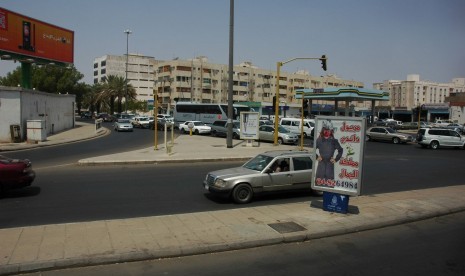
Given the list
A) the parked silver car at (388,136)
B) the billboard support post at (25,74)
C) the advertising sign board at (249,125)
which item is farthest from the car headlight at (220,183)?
the billboard support post at (25,74)

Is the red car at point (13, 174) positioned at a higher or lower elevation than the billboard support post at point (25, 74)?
lower

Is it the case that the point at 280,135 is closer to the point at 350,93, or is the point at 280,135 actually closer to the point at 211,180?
the point at 211,180

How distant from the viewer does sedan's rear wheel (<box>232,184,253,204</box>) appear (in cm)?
1120

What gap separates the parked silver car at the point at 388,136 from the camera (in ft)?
120

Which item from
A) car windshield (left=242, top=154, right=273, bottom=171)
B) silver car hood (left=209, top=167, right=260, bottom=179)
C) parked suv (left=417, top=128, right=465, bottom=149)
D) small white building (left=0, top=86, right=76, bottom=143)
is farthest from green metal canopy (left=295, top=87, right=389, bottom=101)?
silver car hood (left=209, top=167, right=260, bottom=179)

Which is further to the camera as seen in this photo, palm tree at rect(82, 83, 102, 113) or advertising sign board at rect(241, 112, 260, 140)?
palm tree at rect(82, 83, 102, 113)

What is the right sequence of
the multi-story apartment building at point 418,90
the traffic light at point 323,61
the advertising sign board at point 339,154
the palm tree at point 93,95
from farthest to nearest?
the multi-story apartment building at point 418,90
the palm tree at point 93,95
the traffic light at point 323,61
the advertising sign board at point 339,154

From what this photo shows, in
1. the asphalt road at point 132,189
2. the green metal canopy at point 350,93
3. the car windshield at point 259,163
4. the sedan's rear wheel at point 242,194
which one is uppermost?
the green metal canopy at point 350,93

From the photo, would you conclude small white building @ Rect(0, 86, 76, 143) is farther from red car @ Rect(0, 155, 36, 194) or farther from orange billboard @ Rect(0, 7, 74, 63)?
red car @ Rect(0, 155, 36, 194)

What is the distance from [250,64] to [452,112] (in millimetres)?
58308

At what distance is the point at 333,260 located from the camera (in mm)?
7066

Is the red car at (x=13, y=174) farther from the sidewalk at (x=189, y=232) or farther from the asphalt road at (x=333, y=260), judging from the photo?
the asphalt road at (x=333, y=260)

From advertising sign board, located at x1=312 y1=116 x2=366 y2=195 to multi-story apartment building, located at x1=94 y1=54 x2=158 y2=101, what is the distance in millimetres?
149168

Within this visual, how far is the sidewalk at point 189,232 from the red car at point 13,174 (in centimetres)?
368
